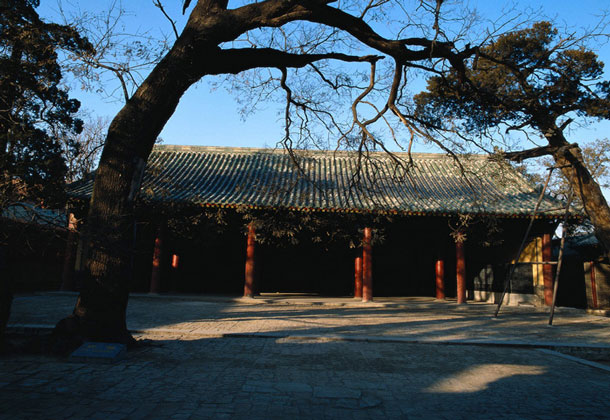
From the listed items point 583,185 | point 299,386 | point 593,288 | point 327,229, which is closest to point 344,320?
point 327,229

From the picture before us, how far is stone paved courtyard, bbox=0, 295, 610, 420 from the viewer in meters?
3.28

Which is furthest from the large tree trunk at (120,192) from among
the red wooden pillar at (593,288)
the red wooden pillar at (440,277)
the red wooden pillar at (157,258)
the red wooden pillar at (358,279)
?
the red wooden pillar at (593,288)

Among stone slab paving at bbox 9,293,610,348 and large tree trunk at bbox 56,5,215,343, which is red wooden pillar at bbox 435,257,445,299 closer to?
stone slab paving at bbox 9,293,610,348

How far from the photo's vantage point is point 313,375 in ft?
14.5

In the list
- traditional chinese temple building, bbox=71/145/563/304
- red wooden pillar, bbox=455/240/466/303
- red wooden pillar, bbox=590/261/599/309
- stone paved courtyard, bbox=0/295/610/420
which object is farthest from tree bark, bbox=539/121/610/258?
red wooden pillar, bbox=455/240/466/303

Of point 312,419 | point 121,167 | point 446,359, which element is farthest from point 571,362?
point 121,167

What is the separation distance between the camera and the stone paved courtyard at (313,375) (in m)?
3.28

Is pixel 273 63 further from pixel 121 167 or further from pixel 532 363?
pixel 532 363

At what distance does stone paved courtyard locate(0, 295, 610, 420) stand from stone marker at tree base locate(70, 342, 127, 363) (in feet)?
0.26

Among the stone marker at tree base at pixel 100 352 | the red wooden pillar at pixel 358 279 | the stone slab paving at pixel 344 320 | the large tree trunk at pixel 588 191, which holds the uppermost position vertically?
the large tree trunk at pixel 588 191

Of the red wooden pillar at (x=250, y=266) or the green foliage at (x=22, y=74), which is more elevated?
the green foliage at (x=22, y=74)

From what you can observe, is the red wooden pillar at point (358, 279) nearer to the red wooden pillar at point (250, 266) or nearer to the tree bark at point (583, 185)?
the red wooden pillar at point (250, 266)

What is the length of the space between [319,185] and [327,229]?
166 cm

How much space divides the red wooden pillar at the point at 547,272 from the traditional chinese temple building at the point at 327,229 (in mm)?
34
